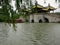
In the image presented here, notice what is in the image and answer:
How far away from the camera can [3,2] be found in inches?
110

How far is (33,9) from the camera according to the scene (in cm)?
309

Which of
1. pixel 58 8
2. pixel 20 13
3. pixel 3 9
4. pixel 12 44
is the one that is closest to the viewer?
pixel 3 9

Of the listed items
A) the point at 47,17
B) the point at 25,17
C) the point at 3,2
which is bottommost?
the point at 47,17

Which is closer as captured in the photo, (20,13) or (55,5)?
(20,13)

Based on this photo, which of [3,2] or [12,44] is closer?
[3,2]

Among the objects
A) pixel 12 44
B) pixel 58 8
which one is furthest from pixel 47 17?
pixel 12 44

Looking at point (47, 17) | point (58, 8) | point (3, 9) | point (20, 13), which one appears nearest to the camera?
point (3, 9)

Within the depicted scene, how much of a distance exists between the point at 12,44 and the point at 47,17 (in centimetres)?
2458

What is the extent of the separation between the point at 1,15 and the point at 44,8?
1304 inches

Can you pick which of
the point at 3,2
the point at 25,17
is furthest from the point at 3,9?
the point at 25,17

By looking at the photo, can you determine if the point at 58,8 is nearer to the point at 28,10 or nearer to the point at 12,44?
the point at 12,44

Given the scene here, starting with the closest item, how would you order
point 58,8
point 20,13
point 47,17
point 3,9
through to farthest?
point 3,9 → point 20,13 → point 47,17 → point 58,8

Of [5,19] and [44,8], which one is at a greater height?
[5,19]

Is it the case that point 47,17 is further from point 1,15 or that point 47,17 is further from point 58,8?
point 1,15
